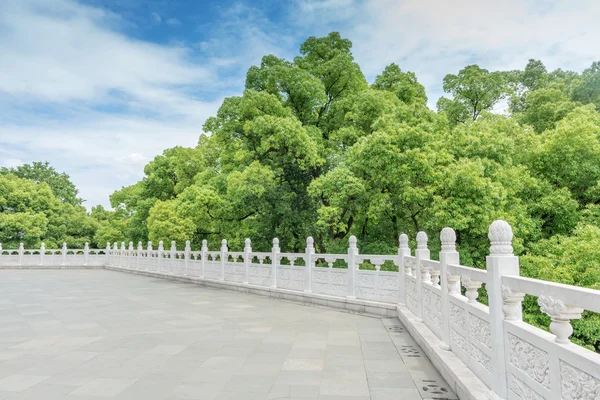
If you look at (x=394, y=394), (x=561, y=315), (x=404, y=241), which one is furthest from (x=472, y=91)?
(x=561, y=315)

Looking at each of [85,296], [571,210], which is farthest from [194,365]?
[571,210]

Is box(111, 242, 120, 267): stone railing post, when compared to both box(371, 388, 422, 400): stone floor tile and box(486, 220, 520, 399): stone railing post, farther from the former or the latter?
box(486, 220, 520, 399): stone railing post

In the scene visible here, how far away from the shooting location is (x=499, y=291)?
8.34 ft

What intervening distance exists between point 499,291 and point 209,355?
10.4 feet

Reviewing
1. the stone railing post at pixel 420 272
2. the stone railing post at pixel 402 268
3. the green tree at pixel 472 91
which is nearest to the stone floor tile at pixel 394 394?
the stone railing post at pixel 420 272

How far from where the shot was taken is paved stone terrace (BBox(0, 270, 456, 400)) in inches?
130

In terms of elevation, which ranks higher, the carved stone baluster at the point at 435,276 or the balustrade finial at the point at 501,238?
the balustrade finial at the point at 501,238

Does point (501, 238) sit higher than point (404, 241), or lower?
higher

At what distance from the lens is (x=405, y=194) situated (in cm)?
1084

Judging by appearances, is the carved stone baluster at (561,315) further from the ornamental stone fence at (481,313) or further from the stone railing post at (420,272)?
the stone railing post at (420,272)

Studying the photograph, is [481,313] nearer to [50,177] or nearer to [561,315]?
[561,315]

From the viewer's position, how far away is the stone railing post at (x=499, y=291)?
8.27ft

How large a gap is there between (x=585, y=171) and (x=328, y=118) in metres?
9.72

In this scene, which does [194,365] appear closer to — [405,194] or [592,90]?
[405,194]
